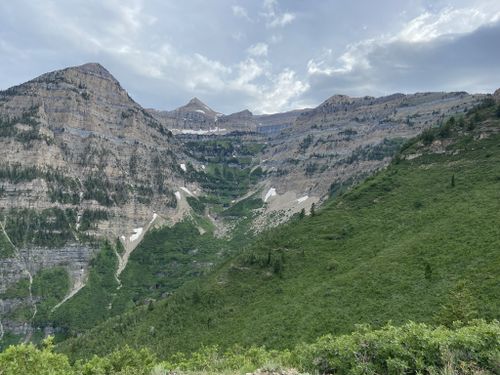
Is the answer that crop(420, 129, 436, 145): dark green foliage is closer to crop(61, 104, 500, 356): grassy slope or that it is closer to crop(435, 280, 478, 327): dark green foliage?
crop(61, 104, 500, 356): grassy slope

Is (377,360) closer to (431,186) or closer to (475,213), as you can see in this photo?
(475,213)

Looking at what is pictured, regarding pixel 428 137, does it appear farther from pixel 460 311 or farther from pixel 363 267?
pixel 460 311

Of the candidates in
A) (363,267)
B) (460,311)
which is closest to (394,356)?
(460,311)

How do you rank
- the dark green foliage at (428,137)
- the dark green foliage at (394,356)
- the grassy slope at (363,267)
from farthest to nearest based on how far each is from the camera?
the dark green foliage at (428,137), the grassy slope at (363,267), the dark green foliage at (394,356)

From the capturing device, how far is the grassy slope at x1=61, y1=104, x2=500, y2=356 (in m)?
67.3

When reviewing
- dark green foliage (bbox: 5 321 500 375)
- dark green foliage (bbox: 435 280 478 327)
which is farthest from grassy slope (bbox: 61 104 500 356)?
dark green foliage (bbox: 5 321 500 375)

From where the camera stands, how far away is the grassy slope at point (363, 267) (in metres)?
67.3

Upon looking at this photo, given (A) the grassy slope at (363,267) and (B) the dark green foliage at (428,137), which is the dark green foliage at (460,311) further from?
(B) the dark green foliage at (428,137)

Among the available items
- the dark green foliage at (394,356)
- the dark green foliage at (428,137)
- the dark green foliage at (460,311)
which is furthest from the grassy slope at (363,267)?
the dark green foliage at (394,356)

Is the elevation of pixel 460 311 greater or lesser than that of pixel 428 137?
lesser

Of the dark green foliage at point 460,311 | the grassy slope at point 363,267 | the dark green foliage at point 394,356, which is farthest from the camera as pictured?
the grassy slope at point 363,267

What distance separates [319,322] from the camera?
70812 mm

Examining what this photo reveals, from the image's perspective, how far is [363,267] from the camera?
84188 mm

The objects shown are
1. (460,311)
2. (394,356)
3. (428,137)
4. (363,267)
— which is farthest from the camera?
(428,137)
